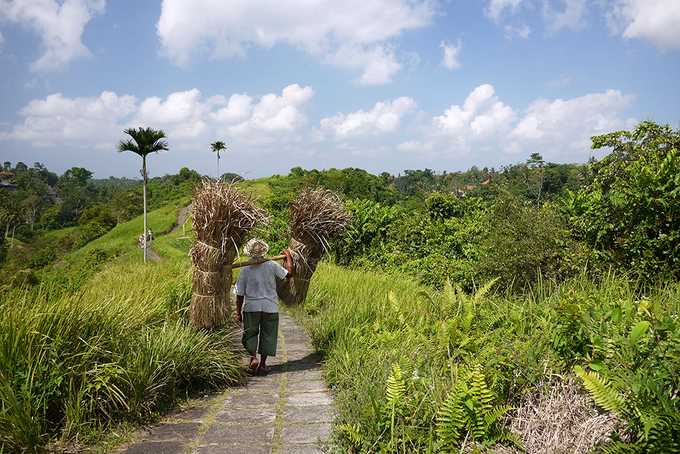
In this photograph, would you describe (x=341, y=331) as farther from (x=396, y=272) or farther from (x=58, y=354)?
(x=396, y=272)

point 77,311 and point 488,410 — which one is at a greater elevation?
point 77,311

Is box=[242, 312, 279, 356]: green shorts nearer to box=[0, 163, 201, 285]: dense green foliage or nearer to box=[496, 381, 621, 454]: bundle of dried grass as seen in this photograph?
box=[496, 381, 621, 454]: bundle of dried grass

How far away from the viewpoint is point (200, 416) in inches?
154

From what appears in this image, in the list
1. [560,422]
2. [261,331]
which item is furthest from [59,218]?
[560,422]

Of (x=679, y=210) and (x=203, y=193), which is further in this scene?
(x=679, y=210)

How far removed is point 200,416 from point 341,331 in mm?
1774

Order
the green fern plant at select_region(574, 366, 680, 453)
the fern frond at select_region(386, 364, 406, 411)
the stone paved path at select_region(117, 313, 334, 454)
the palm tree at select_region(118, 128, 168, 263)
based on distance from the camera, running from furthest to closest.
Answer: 1. the palm tree at select_region(118, 128, 168, 263)
2. the stone paved path at select_region(117, 313, 334, 454)
3. the fern frond at select_region(386, 364, 406, 411)
4. the green fern plant at select_region(574, 366, 680, 453)

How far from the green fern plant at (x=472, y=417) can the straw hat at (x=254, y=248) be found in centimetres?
258

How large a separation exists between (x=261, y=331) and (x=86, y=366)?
6.03 ft

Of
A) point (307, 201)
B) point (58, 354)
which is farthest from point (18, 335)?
point (307, 201)

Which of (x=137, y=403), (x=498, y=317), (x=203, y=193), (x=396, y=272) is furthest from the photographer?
(x=396, y=272)

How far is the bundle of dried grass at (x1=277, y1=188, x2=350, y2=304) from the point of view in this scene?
5254 mm

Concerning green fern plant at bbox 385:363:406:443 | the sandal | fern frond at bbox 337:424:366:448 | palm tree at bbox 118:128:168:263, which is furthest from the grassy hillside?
palm tree at bbox 118:128:168:263

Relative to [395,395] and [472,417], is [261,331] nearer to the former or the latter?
[395,395]
